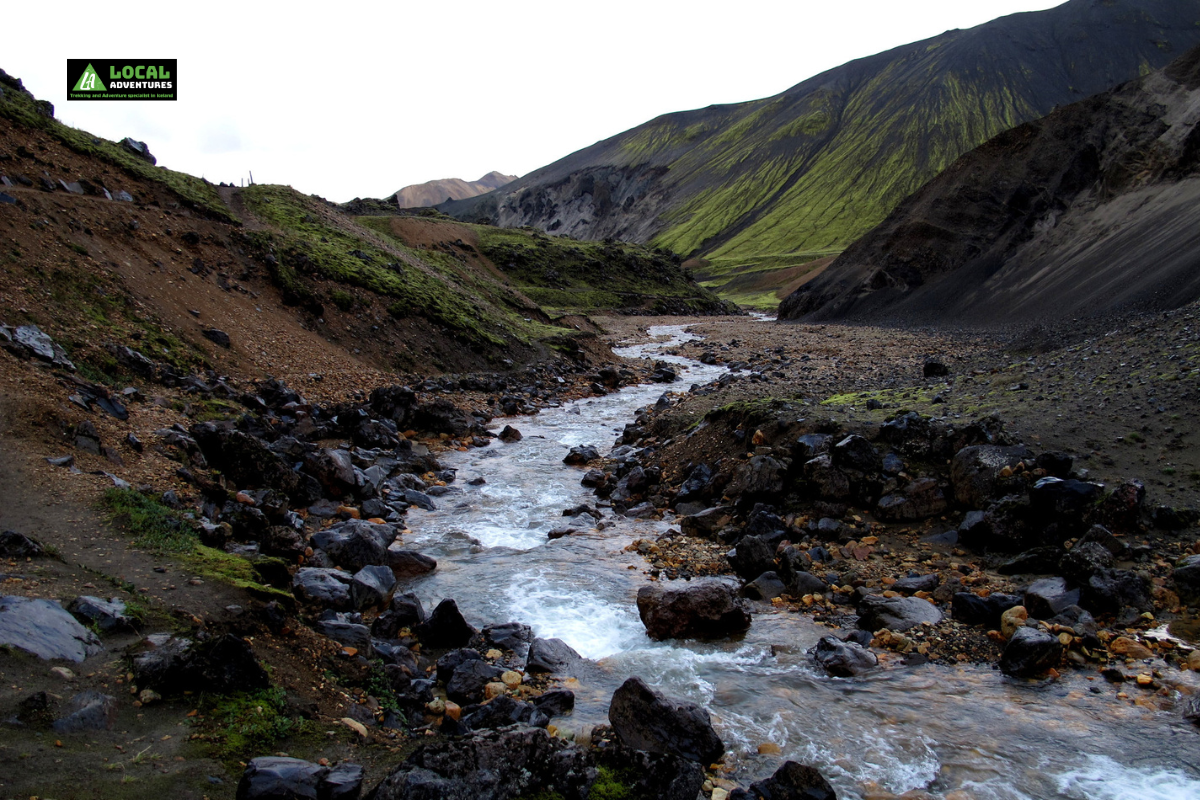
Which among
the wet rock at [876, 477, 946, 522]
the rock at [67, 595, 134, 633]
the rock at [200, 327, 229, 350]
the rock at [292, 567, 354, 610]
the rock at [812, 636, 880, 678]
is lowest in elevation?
the rock at [812, 636, 880, 678]

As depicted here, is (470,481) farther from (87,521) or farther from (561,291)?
(561,291)

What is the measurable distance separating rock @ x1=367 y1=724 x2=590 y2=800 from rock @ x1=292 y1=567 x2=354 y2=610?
510 cm

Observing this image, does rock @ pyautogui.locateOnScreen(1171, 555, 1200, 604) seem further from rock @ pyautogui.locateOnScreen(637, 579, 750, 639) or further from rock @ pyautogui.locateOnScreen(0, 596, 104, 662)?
rock @ pyautogui.locateOnScreen(0, 596, 104, 662)

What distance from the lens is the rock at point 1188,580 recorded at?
32.6ft

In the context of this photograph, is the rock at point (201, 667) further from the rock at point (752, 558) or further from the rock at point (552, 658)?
the rock at point (752, 558)

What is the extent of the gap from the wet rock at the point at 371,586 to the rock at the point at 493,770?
5275mm

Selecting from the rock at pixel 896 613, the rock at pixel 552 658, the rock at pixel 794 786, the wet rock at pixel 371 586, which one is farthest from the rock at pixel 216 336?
the rock at pixel 794 786

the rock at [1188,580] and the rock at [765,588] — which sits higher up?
the rock at [1188,580]

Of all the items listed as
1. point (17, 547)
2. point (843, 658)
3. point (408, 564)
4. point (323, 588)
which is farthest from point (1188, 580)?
point (17, 547)

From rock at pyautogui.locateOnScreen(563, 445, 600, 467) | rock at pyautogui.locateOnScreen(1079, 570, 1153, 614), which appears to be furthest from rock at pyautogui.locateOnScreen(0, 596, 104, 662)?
rock at pyautogui.locateOnScreen(563, 445, 600, 467)

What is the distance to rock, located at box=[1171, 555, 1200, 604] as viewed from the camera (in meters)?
9.93

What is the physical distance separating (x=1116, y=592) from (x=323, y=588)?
39.4ft

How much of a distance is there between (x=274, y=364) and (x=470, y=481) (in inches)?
413

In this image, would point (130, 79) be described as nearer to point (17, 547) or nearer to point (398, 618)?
point (17, 547)
